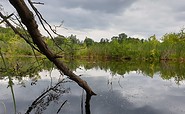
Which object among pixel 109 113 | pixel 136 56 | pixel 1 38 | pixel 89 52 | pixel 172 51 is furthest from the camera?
pixel 89 52

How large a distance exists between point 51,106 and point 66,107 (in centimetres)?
62

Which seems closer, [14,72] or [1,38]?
[1,38]

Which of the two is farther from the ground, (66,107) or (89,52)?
(89,52)

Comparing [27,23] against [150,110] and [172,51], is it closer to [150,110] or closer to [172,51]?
[150,110]

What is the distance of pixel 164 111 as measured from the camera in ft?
30.6

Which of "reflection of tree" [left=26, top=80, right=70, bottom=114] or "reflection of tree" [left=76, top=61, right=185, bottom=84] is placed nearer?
"reflection of tree" [left=26, top=80, right=70, bottom=114]

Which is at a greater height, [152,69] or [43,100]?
[152,69]

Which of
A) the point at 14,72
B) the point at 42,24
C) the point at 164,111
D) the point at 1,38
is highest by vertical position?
the point at 42,24

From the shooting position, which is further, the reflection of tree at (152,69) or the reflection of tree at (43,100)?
the reflection of tree at (152,69)

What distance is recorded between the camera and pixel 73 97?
36.2 feet

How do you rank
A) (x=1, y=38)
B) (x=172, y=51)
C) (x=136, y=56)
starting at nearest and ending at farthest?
1. (x=1, y=38)
2. (x=172, y=51)
3. (x=136, y=56)

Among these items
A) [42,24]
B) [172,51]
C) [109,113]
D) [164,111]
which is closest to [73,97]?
[109,113]

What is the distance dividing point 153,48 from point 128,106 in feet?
166

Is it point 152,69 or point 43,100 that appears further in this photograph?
point 152,69
